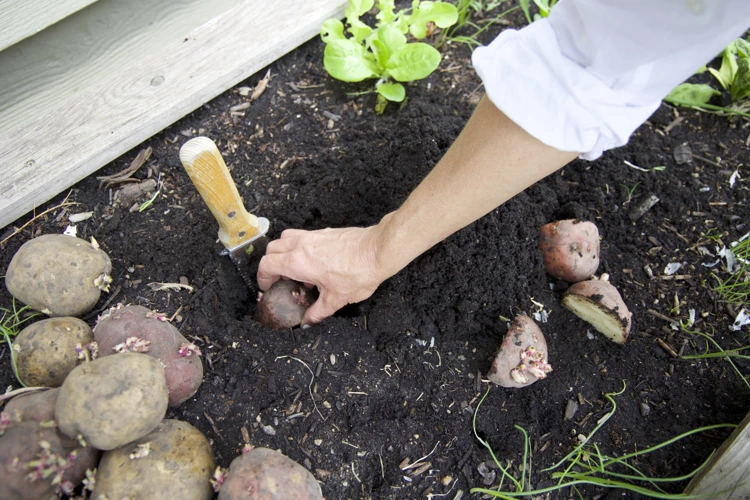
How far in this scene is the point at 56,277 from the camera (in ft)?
5.40

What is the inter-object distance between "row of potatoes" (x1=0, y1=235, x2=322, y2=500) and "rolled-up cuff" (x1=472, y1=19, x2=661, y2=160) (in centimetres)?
110

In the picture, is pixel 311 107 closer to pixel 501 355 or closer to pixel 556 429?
pixel 501 355

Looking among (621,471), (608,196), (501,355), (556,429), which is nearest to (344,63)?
(608,196)

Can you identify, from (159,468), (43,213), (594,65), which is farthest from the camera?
(43,213)

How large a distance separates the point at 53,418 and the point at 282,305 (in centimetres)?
79

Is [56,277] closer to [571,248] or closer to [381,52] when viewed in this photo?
[381,52]

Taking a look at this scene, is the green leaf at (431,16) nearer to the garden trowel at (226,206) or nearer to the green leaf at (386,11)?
the green leaf at (386,11)

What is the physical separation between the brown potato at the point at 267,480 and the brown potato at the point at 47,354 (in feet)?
1.92

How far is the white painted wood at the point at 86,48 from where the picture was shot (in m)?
2.16

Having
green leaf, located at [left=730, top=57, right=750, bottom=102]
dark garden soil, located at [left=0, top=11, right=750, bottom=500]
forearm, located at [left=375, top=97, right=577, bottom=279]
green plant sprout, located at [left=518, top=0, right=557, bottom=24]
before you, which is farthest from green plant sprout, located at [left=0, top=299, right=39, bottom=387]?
green leaf, located at [left=730, top=57, right=750, bottom=102]

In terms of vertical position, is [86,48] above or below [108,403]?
above

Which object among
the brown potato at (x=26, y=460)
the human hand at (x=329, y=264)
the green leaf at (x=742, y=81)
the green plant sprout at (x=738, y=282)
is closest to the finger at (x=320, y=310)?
the human hand at (x=329, y=264)

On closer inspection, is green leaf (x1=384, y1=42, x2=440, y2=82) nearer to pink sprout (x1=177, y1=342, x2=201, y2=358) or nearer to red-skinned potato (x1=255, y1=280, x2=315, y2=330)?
red-skinned potato (x1=255, y1=280, x2=315, y2=330)

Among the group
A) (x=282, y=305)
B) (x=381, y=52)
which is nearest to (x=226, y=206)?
(x=282, y=305)
